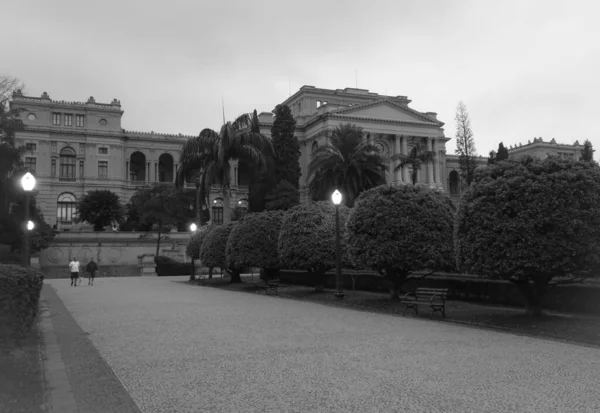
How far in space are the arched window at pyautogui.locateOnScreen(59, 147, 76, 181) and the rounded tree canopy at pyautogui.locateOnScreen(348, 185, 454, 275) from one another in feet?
235

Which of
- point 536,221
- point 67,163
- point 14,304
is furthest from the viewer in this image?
point 67,163

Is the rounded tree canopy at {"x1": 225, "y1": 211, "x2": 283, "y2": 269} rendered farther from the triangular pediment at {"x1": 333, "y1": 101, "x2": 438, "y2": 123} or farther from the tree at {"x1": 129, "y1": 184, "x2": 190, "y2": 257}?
the triangular pediment at {"x1": 333, "y1": 101, "x2": 438, "y2": 123}

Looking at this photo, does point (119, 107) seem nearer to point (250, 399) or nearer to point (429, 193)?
point (429, 193)

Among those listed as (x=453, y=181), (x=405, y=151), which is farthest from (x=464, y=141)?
(x=453, y=181)

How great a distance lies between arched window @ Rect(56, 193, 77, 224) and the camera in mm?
78875

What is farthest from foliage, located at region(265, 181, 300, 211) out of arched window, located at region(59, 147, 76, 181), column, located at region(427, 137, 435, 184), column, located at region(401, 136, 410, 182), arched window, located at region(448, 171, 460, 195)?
arched window, located at region(448, 171, 460, 195)

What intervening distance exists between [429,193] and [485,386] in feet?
41.5

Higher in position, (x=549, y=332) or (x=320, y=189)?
(x=320, y=189)

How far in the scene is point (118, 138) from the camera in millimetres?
83250

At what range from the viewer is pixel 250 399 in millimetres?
6496

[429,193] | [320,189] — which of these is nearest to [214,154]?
[320,189]

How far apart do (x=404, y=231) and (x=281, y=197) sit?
33.8 m

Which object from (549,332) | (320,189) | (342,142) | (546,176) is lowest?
(549,332)

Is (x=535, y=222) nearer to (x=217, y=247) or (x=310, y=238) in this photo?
(x=310, y=238)
